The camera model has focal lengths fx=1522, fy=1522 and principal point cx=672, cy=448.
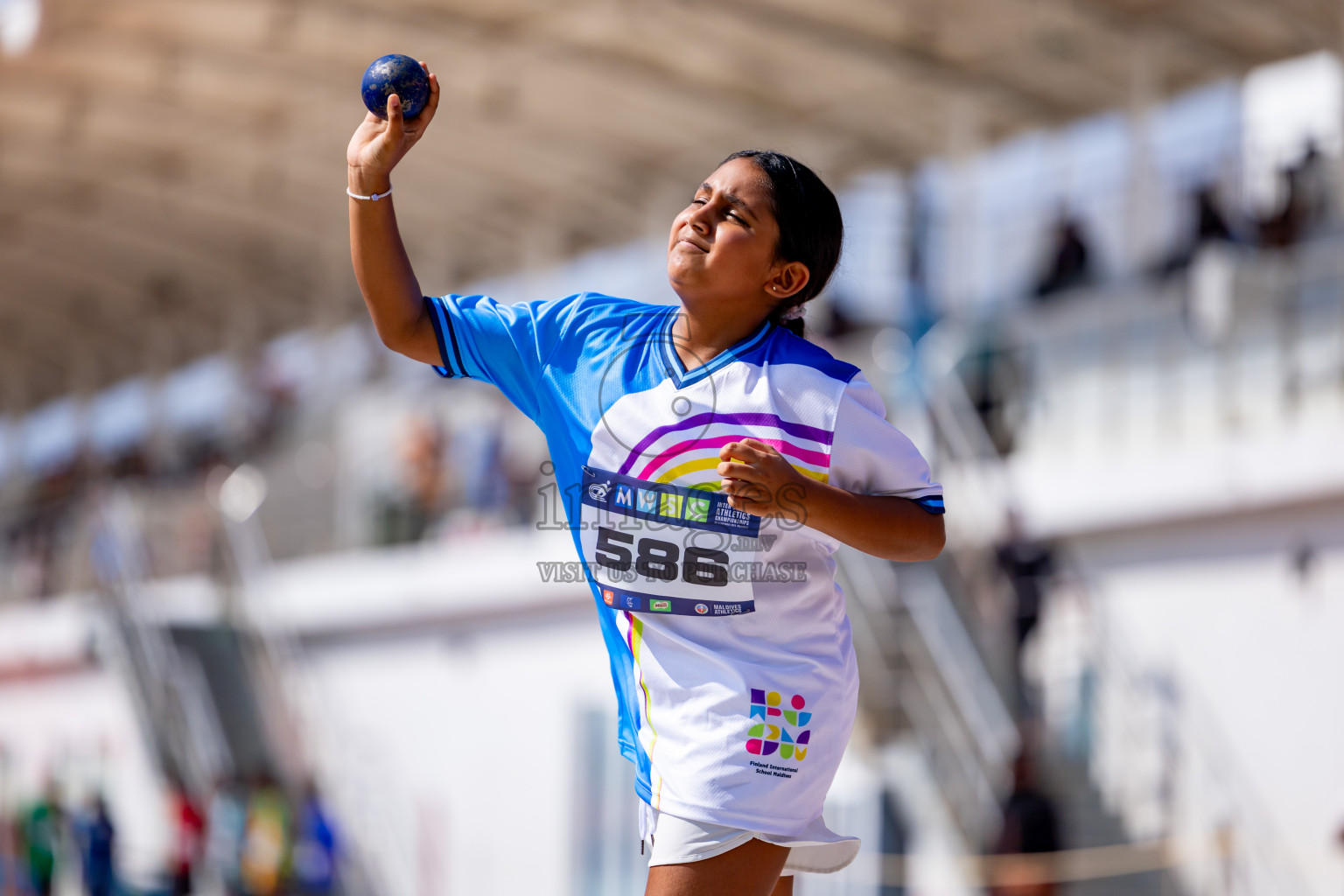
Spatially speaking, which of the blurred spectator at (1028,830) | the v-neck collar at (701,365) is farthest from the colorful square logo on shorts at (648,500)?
the blurred spectator at (1028,830)

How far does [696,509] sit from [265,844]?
11.9 metres

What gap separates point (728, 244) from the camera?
2334 mm

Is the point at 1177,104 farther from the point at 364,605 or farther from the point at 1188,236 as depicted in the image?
the point at 364,605

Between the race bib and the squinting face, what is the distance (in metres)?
0.32

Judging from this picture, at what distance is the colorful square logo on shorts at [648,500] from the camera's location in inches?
90.4

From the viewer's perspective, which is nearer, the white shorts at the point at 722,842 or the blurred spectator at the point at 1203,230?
the white shorts at the point at 722,842

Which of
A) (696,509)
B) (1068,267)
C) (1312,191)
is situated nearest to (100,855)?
(1068,267)

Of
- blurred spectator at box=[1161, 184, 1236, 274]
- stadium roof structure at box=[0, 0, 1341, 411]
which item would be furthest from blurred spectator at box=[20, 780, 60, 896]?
blurred spectator at box=[1161, 184, 1236, 274]

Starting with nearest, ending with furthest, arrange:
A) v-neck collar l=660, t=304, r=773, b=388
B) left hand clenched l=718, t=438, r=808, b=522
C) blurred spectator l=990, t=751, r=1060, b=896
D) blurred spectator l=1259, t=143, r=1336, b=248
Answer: left hand clenched l=718, t=438, r=808, b=522 → v-neck collar l=660, t=304, r=773, b=388 → blurred spectator l=990, t=751, r=1060, b=896 → blurred spectator l=1259, t=143, r=1336, b=248

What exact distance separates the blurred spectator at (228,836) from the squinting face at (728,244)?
11930mm

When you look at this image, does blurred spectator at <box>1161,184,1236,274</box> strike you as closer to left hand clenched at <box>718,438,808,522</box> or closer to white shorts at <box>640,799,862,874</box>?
white shorts at <box>640,799,862,874</box>

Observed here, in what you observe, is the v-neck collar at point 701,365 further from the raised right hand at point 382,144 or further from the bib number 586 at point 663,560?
the raised right hand at point 382,144

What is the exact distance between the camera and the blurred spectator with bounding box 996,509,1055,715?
997 centimetres

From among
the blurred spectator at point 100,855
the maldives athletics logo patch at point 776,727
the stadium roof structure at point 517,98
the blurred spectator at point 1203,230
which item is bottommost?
the blurred spectator at point 100,855
